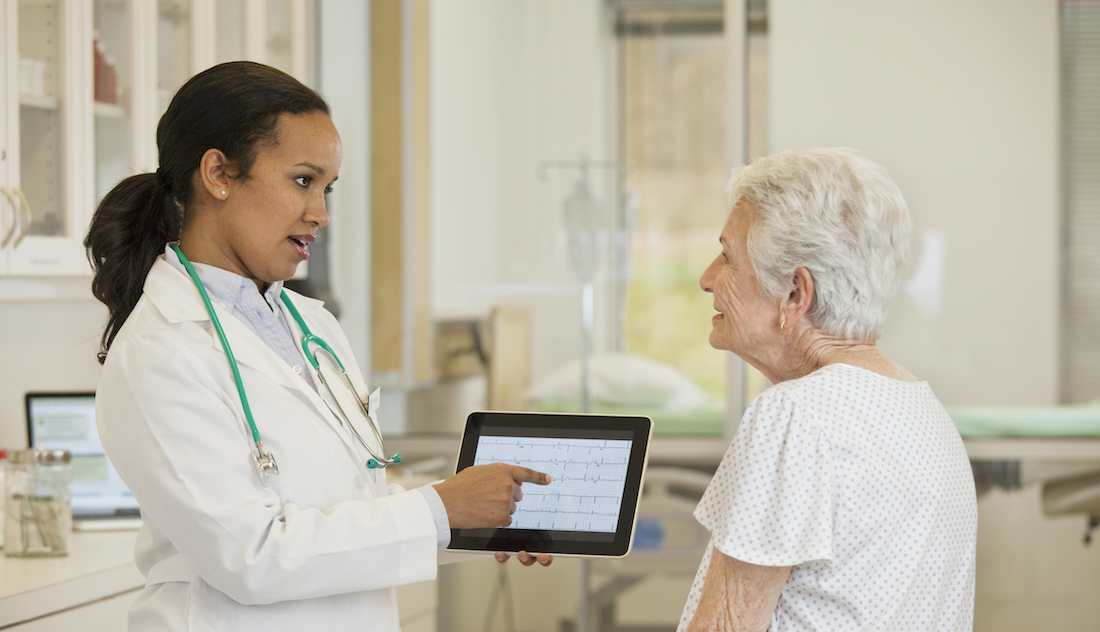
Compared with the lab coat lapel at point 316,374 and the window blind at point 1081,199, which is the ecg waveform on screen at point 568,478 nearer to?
the lab coat lapel at point 316,374

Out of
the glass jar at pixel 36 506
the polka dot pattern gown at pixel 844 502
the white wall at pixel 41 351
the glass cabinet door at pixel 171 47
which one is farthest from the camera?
the white wall at pixel 41 351

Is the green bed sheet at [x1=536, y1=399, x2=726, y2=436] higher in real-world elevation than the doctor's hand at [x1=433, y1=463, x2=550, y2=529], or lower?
lower

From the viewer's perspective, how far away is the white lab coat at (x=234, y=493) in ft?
3.53

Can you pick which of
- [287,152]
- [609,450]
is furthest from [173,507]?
[609,450]

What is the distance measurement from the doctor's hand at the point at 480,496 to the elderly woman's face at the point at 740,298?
0.34 m

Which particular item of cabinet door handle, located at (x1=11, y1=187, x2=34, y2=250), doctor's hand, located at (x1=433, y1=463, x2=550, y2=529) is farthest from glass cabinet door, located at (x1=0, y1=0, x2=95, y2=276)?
doctor's hand, located at (x1=433, y1=463, x2=550, y2=529)

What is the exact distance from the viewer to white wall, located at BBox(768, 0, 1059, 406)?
288 cm

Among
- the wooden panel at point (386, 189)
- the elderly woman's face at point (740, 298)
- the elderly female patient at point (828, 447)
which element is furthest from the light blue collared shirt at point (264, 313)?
the wooden panel at point (386, 189)

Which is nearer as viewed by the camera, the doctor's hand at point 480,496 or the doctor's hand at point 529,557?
the doctor's hand at point 480,496

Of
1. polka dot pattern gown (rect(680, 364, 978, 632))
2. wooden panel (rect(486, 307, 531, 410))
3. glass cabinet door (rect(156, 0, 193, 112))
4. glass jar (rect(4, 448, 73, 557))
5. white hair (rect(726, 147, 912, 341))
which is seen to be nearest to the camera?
polka dot pattern gown (rect(680, 364, 978, 632))

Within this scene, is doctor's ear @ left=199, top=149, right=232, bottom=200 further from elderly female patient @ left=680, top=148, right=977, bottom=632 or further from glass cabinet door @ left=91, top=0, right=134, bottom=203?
glass cabinet door @ left=91, top=0, right=134, bottom=203

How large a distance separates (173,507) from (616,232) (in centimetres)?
218

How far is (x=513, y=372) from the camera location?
10.5 feet

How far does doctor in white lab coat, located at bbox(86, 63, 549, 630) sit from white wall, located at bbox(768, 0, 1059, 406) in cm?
203
